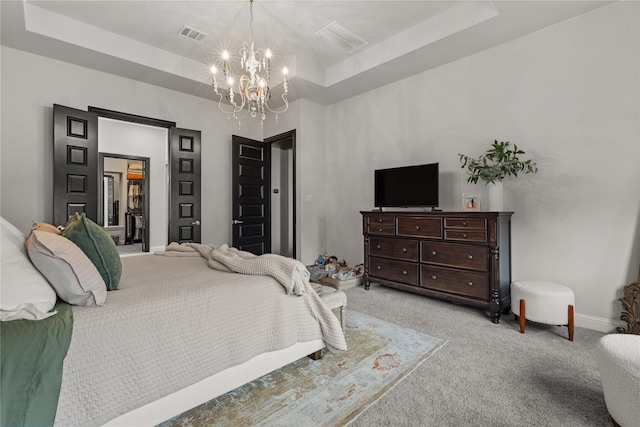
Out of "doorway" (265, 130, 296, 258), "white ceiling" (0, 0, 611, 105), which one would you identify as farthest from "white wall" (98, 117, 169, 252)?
"doorway" (265, 130, 296, 258)

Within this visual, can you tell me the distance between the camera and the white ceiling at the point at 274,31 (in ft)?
9.67

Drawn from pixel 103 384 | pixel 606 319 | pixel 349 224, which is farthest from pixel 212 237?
pixel 606 319

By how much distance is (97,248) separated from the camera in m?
1.58

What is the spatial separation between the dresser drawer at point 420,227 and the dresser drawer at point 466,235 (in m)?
0.10

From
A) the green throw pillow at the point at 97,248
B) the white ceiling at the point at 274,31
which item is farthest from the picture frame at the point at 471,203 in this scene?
the green throw pillow at the point at 97,248

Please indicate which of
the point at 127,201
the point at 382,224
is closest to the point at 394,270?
the point at 382,224

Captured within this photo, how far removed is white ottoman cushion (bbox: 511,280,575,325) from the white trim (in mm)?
1872

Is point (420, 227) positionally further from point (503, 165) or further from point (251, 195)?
point (251, 195)

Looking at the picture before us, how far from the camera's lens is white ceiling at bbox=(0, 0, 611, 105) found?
9.67ft

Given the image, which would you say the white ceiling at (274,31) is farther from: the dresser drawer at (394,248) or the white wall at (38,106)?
the dresser drawer at (394,248)

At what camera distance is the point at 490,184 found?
3064 mm

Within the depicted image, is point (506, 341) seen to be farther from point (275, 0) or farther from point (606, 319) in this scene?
point (275, 0)

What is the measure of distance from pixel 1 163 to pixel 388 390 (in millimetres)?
4408

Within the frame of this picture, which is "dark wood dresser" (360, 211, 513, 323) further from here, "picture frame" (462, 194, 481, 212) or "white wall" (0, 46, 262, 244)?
"white wall" (0, 46, 262, 244)
